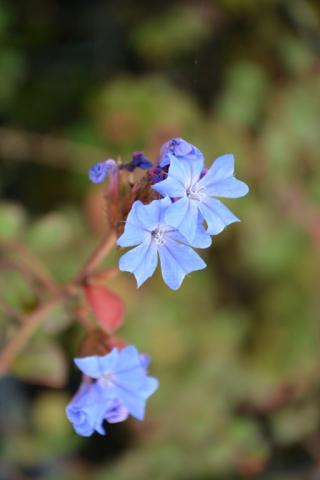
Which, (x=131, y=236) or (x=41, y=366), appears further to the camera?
(x=41, y=366)

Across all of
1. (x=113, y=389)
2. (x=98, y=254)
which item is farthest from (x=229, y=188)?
(x=113, y=389)

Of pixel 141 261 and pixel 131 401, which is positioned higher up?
pixel 141 261

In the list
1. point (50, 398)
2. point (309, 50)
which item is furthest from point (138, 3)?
point (50, 398)

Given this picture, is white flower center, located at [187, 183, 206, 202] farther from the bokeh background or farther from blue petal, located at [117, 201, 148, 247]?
the bokeh background

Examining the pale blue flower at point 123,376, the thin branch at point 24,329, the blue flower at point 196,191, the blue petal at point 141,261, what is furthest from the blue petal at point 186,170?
the thin branch at point 24,329

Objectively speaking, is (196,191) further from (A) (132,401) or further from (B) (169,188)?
(A) (132,401)

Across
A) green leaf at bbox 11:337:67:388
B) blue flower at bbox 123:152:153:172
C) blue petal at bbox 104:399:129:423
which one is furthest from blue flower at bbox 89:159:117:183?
green leaf at bbox 11:337:67:388
